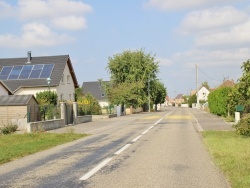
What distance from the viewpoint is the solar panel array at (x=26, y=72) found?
162 ft

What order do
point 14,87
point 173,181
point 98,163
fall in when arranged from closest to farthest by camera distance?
point 173,181, point 98,163, point 14,87

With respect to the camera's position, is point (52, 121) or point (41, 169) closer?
point (41, 169)

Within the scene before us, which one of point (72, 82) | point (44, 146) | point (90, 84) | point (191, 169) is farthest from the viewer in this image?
point (90, 84)

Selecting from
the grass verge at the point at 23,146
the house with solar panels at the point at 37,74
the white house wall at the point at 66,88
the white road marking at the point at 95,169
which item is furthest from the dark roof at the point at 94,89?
the white road marking at the point at 95,169

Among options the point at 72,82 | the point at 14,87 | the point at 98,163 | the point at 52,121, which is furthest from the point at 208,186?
the point at 72,82

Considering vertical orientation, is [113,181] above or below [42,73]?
below

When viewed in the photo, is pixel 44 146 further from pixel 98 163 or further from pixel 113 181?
pixel 113 181

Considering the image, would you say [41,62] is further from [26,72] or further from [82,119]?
[82,119]

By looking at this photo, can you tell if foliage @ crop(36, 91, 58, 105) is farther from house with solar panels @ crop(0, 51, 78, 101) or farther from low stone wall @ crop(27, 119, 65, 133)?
low stone wall @ crop(27, 119, 65, 133)

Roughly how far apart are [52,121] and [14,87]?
23.2m

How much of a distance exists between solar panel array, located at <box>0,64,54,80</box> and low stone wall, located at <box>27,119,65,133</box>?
21.4m

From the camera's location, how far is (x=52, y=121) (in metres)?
26.9

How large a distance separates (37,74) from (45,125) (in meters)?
24.9

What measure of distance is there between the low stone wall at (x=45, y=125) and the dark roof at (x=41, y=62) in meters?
19.9
